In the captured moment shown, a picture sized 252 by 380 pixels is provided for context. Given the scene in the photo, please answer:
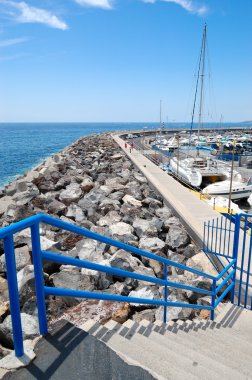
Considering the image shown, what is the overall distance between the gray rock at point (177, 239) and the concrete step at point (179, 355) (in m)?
4.32

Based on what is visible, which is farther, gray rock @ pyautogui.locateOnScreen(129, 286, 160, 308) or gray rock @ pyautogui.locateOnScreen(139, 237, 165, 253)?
gray rock @ pyautogui.locateOnScreen(139, 237, 165, 253)

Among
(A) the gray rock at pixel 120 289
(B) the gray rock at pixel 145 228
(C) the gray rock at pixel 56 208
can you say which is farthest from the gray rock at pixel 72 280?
→ (C) the gray rock at pixel 56 208

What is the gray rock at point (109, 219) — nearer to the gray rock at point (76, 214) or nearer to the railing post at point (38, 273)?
the gray rock at point (76, 214)

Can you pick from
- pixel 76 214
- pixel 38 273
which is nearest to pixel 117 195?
pixel 76 214

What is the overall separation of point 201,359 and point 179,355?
0.81 feet

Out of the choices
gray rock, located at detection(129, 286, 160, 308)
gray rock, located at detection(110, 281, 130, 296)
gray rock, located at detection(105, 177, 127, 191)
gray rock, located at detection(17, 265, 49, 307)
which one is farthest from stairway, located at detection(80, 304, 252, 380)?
gray rock, located at detection(105, 177, 127, 191)

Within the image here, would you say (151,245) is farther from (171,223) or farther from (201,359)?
(201,359)

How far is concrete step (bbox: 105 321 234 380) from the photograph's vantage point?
99.7 inches

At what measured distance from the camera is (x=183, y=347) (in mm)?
2930

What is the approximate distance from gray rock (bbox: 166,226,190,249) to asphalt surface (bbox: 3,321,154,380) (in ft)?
17.2

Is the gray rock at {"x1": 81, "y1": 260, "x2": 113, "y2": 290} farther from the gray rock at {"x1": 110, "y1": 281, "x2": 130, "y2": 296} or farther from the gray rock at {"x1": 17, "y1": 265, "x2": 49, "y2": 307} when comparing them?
the gray rock at {"x1": 17, "y1": 265, "x2": 49, "y2": 307}

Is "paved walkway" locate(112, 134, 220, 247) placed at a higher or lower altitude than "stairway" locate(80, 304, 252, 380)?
lower

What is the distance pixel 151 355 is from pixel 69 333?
2.39ft

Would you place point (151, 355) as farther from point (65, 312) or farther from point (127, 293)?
point (127, 293)
